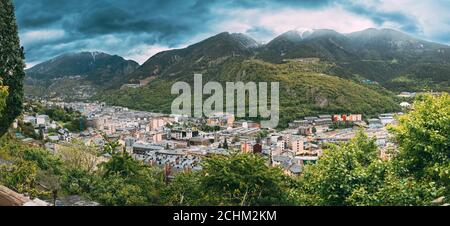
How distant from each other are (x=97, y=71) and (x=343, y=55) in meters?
15.8

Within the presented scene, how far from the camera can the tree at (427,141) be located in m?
3.99

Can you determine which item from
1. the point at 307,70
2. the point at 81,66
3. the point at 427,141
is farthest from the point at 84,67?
the point at 307,70

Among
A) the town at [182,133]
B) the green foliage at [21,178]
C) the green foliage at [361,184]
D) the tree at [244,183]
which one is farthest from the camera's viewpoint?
the town at [182,133]

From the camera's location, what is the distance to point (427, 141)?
4.21 metres

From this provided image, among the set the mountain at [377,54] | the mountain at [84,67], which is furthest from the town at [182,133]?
the mountain at [377,54]

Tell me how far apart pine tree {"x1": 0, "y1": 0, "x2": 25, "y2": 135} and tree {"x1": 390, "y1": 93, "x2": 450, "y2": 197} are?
4.78 meters

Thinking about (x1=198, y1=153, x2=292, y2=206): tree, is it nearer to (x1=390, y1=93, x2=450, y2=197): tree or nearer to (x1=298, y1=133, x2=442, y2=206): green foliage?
(x1=298, y1=133, x2=442, y2=206): green foliage

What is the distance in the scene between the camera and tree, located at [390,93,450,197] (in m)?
3.99

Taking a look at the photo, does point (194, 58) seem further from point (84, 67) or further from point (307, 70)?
point (307, 70)

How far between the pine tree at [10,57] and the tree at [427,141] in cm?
478

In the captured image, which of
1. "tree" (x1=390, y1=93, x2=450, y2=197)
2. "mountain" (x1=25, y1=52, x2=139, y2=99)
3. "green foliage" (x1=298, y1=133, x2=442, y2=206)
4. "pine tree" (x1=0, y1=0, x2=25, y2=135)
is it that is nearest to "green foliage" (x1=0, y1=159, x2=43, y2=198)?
"pine tree" (x1=0, y1=0, x2=25, y2=135)

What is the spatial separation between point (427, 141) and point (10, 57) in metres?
5.15

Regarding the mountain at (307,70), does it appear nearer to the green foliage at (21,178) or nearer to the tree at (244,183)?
the green foliage at (21,178)
